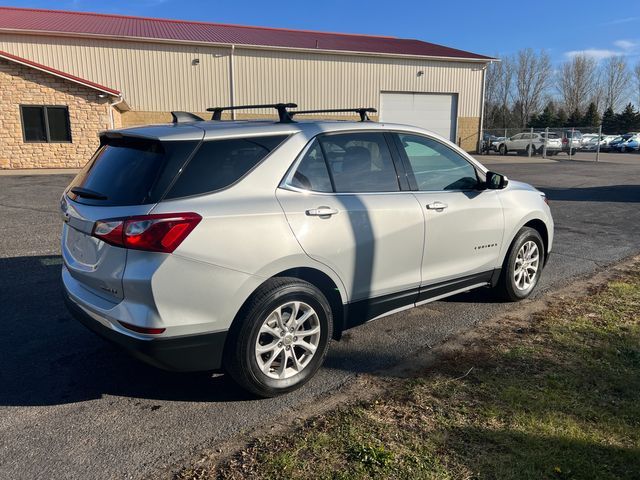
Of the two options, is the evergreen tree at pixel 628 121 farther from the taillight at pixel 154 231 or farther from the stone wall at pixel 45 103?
the taillight at pixel 154 231

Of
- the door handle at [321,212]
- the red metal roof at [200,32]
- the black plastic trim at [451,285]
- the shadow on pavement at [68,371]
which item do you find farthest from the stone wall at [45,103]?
the door handle at [321,212]

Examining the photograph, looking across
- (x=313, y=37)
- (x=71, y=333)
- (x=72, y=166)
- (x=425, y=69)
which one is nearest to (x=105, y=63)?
(x=72, y=166)

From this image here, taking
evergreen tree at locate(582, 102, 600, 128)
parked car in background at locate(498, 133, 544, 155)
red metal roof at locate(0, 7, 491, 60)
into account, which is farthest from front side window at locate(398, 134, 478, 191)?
evergreen tree at locate(582, 102, 600, 128)

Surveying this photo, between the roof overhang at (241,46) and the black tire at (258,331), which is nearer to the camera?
the black tire at (258,331)

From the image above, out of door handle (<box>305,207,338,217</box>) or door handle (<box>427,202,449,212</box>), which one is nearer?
door handle (<box>305,207,338,217</box>)

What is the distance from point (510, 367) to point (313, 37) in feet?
106

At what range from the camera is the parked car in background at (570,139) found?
108 ft

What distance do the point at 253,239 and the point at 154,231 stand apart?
22.4 inches

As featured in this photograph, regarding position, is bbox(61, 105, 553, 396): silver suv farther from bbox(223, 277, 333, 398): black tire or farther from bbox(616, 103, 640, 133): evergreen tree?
bbox(616, 103, 640, 133): evergreen tree

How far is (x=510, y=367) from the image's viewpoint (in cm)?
375

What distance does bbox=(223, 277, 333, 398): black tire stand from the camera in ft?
10.2

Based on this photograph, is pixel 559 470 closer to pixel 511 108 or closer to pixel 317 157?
pixel 317 157

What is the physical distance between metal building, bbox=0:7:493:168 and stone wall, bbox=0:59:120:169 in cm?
4

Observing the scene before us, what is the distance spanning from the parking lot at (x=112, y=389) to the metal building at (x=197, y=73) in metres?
16.8
